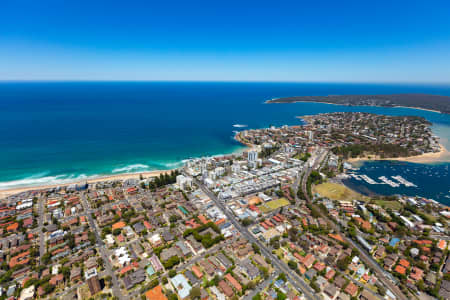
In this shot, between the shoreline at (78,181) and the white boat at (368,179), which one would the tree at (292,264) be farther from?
the shoreline at (78,181)

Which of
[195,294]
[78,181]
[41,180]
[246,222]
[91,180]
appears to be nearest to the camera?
[195,294]

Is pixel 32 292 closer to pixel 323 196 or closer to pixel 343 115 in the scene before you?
pixel 323 196

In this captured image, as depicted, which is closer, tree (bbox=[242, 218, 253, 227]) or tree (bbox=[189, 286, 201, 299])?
tree (bbox=[189, 286, 201, 299])

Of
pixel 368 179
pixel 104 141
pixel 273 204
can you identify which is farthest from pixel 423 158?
pixel 104 141

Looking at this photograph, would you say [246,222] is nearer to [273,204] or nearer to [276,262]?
[276,262]

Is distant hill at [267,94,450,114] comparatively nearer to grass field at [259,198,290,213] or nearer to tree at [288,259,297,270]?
grass field at [259,198,290,213]

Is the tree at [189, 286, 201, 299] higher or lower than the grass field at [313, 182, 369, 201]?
higher

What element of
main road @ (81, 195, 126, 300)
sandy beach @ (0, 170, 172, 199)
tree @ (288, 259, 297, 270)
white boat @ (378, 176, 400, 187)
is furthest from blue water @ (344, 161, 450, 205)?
sandy beach @ (0, 170, 172, 199)

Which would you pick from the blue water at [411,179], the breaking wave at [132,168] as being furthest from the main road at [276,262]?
the blue water at [411,179]
